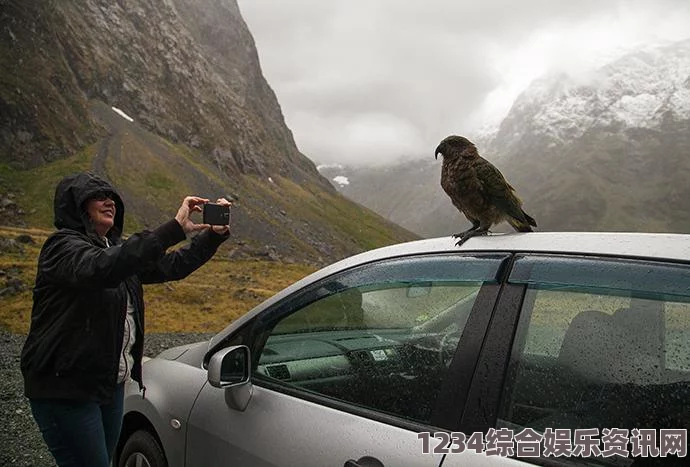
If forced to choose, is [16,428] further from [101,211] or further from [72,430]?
[101,211]

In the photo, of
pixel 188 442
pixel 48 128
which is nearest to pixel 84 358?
pixel 188 442

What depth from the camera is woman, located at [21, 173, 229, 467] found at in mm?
2588

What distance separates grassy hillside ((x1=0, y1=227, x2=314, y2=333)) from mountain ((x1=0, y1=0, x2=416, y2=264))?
2153cm

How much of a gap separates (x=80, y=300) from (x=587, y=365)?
2356 millimetres

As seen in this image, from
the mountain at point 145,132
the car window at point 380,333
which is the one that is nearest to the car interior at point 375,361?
the car window at point 380,333

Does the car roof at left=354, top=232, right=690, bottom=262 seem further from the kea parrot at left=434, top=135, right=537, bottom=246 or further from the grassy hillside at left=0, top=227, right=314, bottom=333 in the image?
the grassy hillside at left=0, top=227, right=314, bottom=333

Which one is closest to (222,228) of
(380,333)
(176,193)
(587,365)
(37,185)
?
(380,333)

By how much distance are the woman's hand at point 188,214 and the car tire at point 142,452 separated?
1.37 m

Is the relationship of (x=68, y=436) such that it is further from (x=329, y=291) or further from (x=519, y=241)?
(x=519, y=241)

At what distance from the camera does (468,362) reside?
1.91m

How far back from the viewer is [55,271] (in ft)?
8.78

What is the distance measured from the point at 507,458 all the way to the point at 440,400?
0.32 m

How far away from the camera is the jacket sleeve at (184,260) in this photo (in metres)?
3.53

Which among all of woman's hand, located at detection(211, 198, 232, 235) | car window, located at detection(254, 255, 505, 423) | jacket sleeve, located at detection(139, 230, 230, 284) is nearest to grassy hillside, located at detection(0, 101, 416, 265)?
jacket sleeve, located at detection(139, 230, 230, 284)
